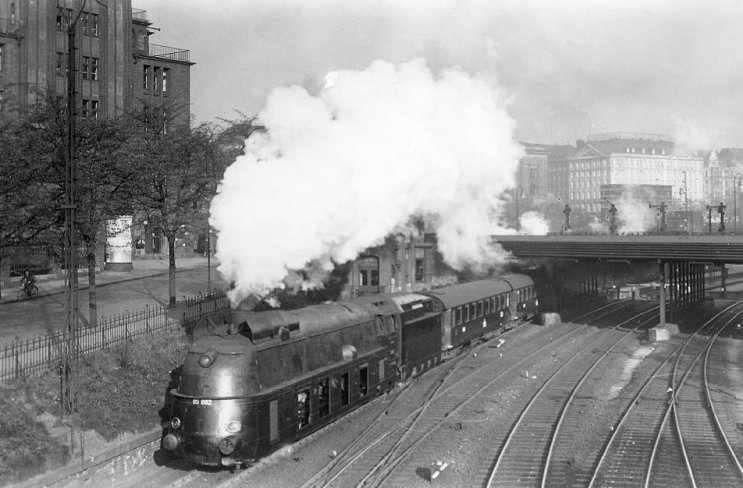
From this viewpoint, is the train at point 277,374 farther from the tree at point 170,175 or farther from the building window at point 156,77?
the building window at point 156,77

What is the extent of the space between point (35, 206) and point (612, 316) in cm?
3944

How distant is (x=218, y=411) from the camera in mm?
15562

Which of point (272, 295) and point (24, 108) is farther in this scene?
point (24, 108)

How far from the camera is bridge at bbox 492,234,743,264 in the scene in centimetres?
3582

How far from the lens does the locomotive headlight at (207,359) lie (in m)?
15.7

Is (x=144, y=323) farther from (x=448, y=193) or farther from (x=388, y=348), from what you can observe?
(x=448, y=193)

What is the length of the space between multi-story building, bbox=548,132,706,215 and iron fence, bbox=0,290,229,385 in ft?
369

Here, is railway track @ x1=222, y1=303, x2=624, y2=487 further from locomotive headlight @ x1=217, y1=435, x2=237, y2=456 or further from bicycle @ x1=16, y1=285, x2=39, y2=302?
bicycle @ x1=16, y1=285, x2=39, y2=302

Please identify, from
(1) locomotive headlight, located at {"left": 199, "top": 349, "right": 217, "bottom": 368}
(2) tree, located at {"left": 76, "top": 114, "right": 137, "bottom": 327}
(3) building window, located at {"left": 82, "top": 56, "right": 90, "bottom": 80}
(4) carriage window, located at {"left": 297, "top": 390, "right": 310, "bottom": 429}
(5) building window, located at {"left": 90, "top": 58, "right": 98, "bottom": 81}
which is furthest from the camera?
(5) building window, located at {"left": 90, "top": 58, "right": 98, "bottom": 81}

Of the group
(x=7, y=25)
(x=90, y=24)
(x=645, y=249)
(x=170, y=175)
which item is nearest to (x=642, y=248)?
(x=645, y=249)

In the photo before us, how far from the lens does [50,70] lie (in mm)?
53344

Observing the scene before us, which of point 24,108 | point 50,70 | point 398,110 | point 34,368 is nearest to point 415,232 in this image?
point 398,110

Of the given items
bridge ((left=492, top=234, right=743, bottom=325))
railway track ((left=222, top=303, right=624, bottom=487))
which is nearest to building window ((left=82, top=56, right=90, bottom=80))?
bridge ((left=492, top=234, right=743, bottom=325))

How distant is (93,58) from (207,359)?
48.5 metres
